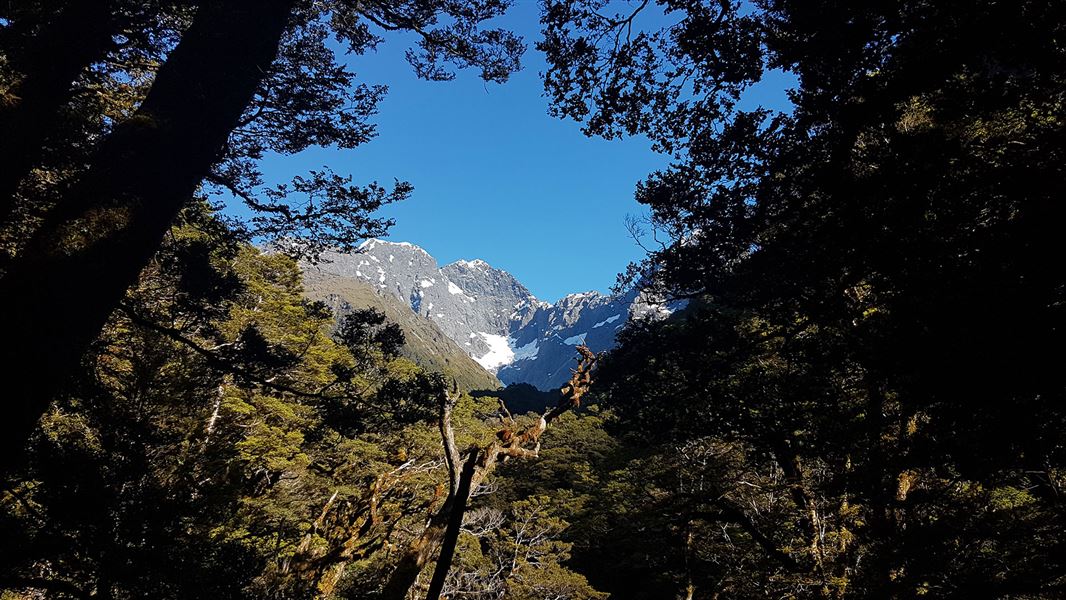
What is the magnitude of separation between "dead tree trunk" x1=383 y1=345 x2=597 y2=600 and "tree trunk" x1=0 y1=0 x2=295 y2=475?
8.91 feet

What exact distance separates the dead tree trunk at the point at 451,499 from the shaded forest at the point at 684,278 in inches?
1.6

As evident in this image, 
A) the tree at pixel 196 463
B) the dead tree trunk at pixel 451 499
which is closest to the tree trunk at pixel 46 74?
the tree at pixel 196 463

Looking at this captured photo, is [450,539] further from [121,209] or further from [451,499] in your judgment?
[121,209]

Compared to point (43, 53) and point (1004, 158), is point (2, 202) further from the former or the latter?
point (1004, 158)

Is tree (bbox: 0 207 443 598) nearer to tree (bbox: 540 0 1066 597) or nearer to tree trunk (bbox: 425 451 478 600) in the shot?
tree trunk (bbox: 425 451 478 600)

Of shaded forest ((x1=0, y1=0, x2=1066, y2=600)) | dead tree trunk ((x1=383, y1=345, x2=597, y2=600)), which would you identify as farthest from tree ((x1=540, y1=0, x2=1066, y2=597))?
dead tree trunk ((x1=383, y1=345, x2=597, y2=600))

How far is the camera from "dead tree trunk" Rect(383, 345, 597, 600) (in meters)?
3.81

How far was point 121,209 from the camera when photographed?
2869 millimetres

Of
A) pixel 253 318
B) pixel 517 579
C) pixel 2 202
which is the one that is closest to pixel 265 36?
pixel 2 202

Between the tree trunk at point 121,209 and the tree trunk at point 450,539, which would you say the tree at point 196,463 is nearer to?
the tree trunk at point 121,209

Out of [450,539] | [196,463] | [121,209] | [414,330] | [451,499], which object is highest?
[414,330]

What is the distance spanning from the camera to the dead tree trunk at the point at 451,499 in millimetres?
→ 3808

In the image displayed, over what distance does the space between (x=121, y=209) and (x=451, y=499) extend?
3772 mm

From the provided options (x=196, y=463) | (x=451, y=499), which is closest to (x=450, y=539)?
(x=451, y=499)
